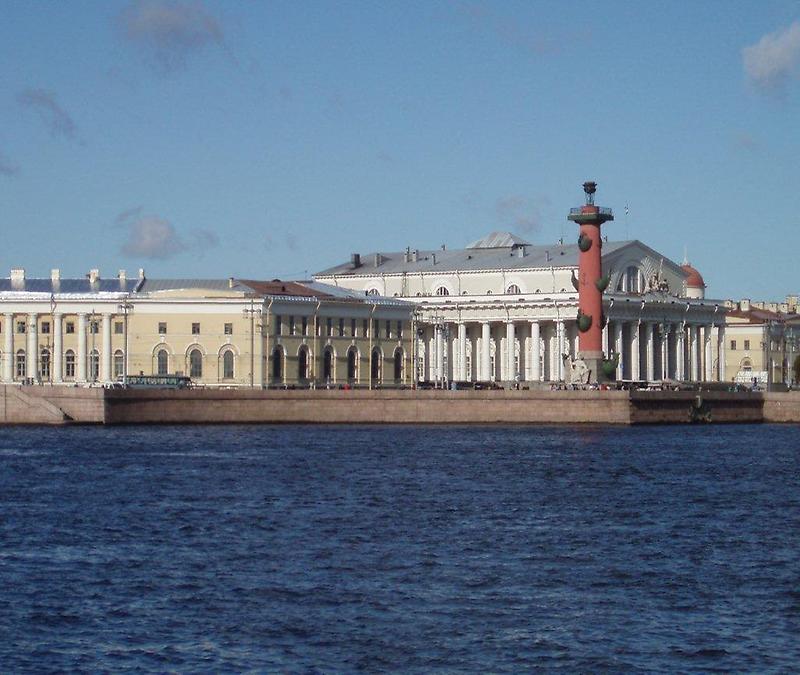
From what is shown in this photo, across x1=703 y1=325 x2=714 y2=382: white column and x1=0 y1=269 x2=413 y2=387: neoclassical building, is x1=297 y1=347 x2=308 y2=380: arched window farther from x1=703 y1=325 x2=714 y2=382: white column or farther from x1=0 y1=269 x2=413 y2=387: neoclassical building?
x1=703 y1=325 x2=714 y2=382: white column

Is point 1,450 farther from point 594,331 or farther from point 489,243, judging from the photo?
point 489,243

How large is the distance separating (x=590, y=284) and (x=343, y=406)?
518 inches

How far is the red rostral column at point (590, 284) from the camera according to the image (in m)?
81.6

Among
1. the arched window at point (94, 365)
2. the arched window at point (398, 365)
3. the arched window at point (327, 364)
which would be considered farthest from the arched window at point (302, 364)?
the arched window at point (94, 365)

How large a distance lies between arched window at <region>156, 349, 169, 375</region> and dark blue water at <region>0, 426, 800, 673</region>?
34756 mm

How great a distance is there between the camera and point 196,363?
8631 centimetres

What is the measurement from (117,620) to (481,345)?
83678 mm

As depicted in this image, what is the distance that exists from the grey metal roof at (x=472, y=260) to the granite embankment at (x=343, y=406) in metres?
27.4

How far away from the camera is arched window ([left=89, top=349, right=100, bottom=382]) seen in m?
85.9

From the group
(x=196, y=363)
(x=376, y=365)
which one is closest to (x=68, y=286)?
(x=196, y=363)

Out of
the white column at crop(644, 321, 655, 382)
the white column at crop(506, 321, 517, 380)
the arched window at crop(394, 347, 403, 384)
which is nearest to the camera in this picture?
the arched window at crop(394, 347, 403, 384)

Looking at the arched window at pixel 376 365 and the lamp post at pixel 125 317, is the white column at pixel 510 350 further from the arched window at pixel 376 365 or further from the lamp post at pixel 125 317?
the lamp post at pixel 125 317

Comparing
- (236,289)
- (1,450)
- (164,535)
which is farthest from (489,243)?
(164,535)

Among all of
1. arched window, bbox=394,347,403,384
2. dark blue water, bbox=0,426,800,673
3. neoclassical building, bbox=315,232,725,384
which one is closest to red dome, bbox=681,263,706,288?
neoclassical building, bbox=315,232,725,384
